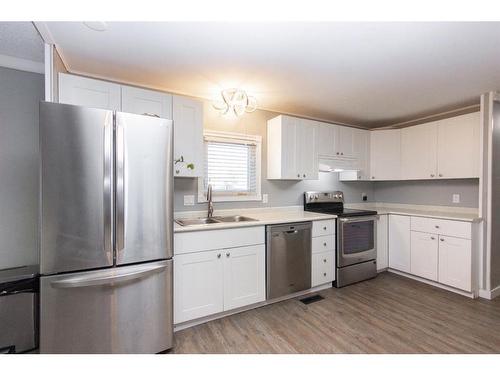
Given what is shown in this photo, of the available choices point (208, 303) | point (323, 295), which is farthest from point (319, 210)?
point (208, 303)

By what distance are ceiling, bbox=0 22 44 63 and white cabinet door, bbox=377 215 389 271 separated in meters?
4.05

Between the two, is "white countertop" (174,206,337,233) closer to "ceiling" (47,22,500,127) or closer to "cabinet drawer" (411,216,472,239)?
"cabinet drawer" (411,216,472,239)

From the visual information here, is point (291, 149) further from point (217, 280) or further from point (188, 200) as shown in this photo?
point (217, 280)

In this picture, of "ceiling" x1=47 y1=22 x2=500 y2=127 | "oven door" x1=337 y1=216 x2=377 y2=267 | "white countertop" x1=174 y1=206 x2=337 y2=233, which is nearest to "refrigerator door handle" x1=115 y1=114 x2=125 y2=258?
"white countertop" x1=174 y1=206 x2=337 y2=233

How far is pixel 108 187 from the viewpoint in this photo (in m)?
1.54

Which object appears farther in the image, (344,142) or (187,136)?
(344,142)

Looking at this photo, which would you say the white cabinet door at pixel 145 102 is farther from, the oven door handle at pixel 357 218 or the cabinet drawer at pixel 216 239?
the oven door handle at pixel 357 218

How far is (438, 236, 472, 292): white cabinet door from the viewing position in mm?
2582

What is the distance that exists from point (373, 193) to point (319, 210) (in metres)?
1.52

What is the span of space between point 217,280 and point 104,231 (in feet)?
3.54

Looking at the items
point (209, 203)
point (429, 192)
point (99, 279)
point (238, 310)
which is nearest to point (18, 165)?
point (99, 279)

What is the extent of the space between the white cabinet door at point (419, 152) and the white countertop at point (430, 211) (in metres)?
0.52

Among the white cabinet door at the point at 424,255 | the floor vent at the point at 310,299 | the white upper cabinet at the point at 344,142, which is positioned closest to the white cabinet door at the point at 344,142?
the white upper cabinet at the point at 344,142
